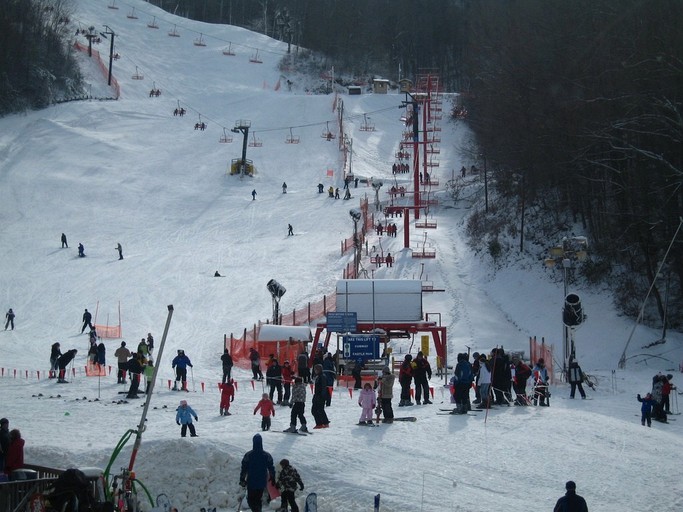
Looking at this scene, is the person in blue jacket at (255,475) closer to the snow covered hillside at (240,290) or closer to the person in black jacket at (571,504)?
the snow covered hillside at (240,290)

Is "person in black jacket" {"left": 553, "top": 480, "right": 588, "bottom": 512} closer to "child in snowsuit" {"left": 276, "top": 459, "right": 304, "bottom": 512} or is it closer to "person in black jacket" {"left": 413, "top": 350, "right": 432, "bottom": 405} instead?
"child in snowsuit" {"left": 276, "top": 459, "right": 304, "bottom": 512}

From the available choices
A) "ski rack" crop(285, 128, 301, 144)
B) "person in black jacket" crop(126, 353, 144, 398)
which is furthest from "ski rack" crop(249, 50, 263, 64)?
"person in black jacket" crop(126, 353, 144, 398)

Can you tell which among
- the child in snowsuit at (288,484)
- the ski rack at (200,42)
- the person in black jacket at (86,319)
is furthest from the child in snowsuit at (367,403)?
the ski rack at (200,42)

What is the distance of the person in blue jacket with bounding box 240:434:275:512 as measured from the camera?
1120 cm

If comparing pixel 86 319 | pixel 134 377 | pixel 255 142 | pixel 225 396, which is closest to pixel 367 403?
pixel 225 396

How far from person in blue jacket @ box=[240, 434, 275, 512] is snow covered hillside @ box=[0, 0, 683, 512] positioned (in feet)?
2.80

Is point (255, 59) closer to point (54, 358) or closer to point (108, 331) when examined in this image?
point (108, 331)

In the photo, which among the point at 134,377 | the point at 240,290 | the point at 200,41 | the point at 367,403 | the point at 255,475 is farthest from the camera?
the point at 200,41

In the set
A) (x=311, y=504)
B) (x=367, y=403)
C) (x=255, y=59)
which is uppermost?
(x=255, y=59)

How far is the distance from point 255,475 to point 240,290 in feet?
82.7

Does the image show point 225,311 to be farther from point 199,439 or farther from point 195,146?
point 195,146

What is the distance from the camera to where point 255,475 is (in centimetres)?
1120

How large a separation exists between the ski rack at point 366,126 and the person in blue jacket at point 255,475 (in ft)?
213

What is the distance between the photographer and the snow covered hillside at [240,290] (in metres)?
12.9
